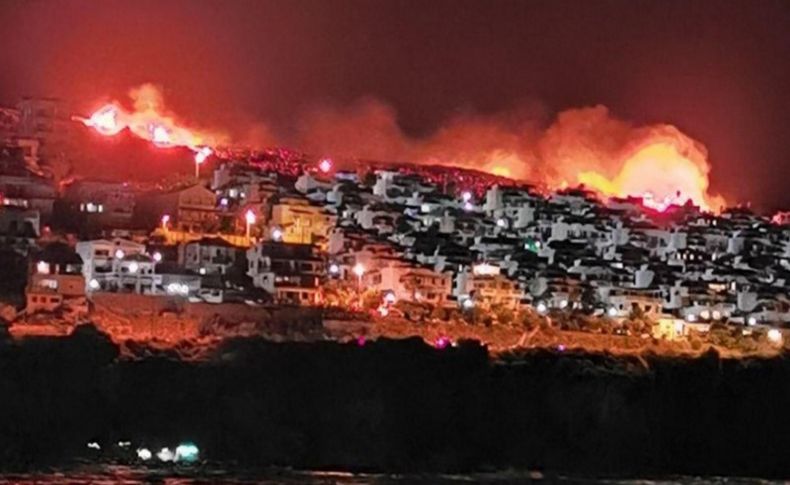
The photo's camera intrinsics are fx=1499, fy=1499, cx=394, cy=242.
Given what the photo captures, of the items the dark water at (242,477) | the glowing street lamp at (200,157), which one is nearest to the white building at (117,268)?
the dark water at (242,477)

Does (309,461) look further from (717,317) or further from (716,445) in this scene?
(717,317)

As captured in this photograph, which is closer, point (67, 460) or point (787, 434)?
point (67, 460)

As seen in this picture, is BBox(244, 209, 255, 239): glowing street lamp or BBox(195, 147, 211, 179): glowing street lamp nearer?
BBox(244, 209, 255, 239): glowing street lamp

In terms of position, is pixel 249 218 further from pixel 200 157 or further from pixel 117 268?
pixel 117 268

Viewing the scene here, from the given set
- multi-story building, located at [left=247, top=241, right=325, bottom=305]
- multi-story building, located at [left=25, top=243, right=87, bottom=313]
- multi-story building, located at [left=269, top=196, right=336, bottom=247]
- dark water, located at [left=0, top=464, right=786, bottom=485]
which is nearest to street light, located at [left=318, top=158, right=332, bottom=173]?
multi-story building, located at [left=269, top=196, right=336, bottom=247]

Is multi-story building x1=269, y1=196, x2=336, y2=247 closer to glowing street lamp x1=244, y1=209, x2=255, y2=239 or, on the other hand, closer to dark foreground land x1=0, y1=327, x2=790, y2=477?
glowing street lamp x1=244, y1=209, x2=255, y2=239

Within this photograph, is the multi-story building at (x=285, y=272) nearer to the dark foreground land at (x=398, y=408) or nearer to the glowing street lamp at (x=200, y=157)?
the dark foreground land at (x=398, y=408)

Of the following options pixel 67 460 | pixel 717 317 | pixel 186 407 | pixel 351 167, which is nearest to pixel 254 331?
pixel 186 407
